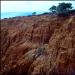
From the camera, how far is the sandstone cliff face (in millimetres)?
19359

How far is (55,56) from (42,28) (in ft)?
19.5

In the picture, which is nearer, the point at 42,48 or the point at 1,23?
the point at 42,48

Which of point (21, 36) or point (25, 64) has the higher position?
point (21, 36)

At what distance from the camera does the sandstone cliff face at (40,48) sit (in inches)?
762

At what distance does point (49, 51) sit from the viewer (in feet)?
68.6

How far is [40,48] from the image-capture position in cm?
2191

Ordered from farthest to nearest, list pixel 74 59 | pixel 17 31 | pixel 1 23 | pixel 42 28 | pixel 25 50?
pixel 1 23
pixel 17 31
pixel 42 28
pixel 25 50
pixel 74 59

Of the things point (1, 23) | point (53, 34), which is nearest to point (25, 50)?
point (53, 34)

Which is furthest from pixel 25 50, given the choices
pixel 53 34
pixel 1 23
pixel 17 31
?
pixel 1 23

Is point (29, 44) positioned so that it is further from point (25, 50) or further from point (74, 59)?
point (74, 59)

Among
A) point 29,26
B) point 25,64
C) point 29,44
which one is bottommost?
point 25,64

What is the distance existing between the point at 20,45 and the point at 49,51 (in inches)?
166

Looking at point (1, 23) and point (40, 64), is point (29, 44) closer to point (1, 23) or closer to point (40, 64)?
point (40, 64)

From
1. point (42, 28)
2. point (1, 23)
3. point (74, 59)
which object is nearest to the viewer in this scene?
point (74, 59)
